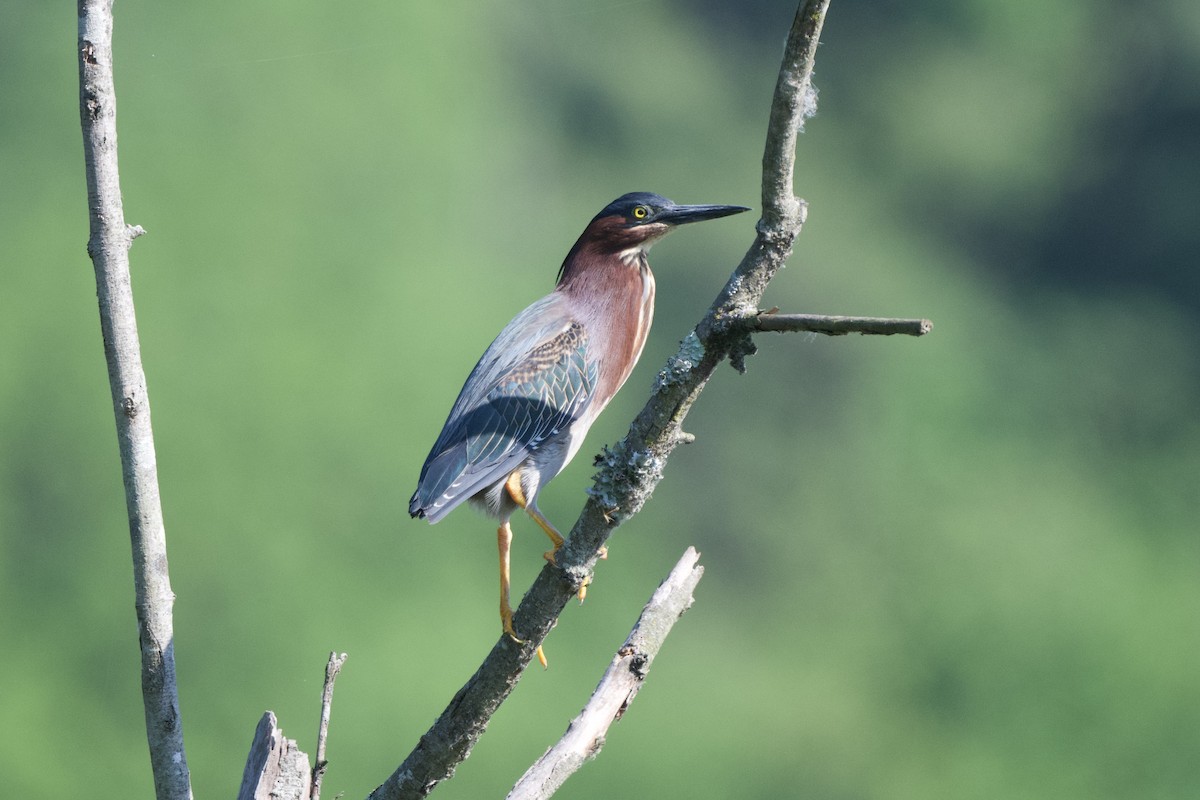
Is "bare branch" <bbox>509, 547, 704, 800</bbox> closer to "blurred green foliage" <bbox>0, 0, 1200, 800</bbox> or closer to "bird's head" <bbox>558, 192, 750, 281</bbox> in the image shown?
"bird's head" <bbox>558, 192, 750, 281</bbox>

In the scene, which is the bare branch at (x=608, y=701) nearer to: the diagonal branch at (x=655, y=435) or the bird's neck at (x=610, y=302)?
the diagonal branch at (x=655, y=435)

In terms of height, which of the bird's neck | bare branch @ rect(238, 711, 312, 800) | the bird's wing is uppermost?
the bird's neck

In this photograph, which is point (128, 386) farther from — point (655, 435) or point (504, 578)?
point (504, 578)

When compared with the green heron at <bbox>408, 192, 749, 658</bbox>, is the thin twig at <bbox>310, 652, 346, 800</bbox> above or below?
below

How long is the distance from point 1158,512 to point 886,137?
2.11m

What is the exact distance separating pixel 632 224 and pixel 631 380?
2302mm

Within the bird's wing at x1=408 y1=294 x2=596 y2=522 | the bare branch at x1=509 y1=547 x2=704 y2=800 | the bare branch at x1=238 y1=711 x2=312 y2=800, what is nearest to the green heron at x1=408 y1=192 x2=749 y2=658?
the bird's wing at x1=408 y1=294 x2=596 y2=522

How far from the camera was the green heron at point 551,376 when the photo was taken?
2135 mm

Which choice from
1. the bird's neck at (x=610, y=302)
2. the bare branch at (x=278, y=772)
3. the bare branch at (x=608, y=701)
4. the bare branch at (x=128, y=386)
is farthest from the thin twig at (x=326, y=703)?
the bird's neck at (x=610, y=302)

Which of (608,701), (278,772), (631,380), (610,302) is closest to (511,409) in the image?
(610,302)

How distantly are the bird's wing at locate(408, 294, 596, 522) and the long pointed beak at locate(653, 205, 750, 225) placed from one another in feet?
0.83

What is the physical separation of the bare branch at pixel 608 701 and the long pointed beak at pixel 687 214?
679mm

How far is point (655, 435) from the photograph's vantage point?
155 centimetres

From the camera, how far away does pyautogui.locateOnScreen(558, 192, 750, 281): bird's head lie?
2.27 meters
